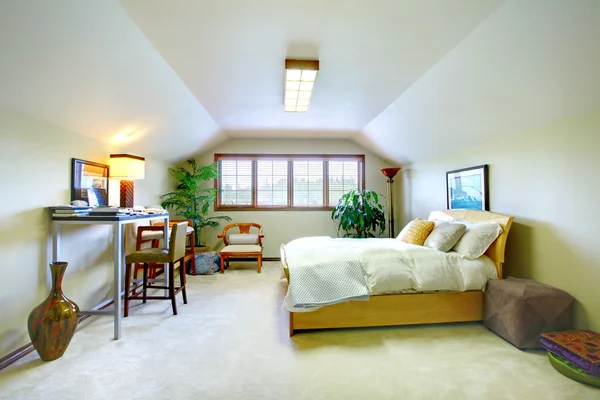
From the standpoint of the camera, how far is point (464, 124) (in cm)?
326

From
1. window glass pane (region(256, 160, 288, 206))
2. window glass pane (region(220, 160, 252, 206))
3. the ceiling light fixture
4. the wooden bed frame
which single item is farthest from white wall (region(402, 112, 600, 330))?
window glass pane (region(220, 160, 252, 206))

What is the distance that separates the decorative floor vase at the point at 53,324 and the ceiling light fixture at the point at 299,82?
2654 millimetres

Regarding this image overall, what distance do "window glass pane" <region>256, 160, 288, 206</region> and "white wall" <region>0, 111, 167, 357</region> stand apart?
3107 millimetres

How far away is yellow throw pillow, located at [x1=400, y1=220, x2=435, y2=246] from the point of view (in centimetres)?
328

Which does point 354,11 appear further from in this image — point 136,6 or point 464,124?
point 464,124

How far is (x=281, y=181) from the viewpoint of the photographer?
5.86 m

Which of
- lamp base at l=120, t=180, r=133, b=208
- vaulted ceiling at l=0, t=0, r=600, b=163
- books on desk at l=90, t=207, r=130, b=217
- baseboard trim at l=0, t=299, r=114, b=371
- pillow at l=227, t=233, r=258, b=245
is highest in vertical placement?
vaulted ceiling at l=0, t=0, r=600, b=163

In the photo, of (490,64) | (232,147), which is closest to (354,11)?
(490,64)

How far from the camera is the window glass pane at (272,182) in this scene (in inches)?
230

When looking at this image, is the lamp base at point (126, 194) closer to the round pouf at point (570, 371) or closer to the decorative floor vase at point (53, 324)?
the decorative floor vase at point (53, 324)

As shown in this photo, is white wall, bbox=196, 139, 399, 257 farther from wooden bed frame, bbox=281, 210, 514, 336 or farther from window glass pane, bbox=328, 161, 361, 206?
wooden bed frame, bbox=281, 210, 514, 336

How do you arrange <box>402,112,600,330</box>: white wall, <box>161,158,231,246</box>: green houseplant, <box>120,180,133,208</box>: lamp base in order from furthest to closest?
<box>161,158,231,246</box>: green houseplant < <box>120,180,133,208</box>: lamp base < <box>402,112,600,330</box>: white wall

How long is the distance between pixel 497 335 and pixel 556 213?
1208 millimetres

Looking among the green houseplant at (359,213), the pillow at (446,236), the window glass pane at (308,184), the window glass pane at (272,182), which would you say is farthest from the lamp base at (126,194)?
the pillow at (446,236)
